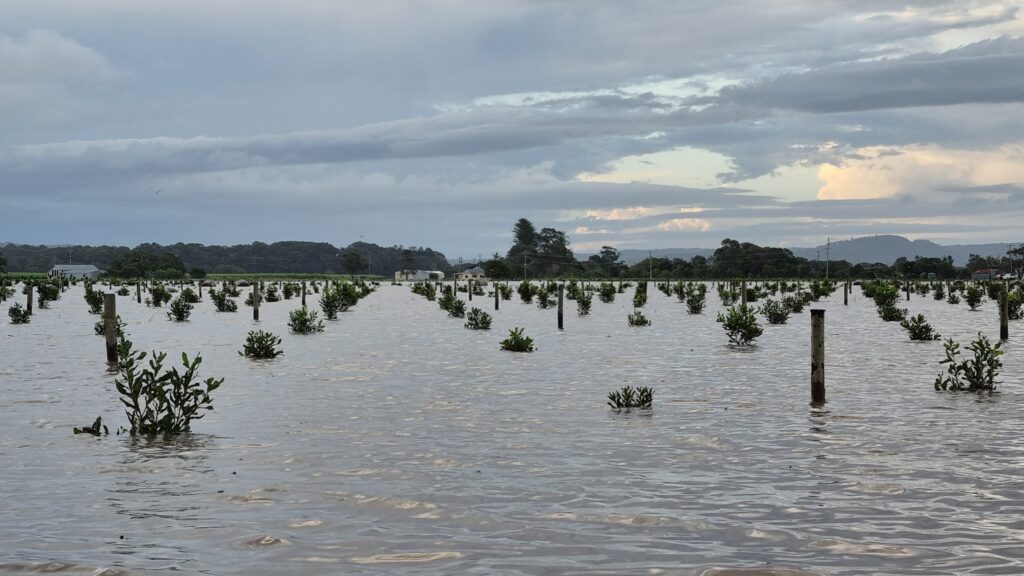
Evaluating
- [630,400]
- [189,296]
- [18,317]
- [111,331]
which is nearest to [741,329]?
[630,400]

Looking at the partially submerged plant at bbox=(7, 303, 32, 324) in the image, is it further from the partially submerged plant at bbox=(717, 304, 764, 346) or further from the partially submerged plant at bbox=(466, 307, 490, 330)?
the partially submerged plant at bbox=(717, 304, 764, 346)

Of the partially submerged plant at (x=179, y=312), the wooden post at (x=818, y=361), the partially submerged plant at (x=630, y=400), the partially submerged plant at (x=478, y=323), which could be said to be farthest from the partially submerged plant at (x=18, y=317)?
the wooden post at (x=818, y=361)

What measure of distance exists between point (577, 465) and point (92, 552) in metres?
5.20

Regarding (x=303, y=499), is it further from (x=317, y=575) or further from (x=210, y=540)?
(x=317, y=575)

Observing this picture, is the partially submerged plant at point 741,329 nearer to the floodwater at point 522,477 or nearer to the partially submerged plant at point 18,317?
the floodwater at point 522,477

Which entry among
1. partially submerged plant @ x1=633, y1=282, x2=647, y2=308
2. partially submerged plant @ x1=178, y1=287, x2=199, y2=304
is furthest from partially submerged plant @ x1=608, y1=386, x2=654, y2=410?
partially submerged plant @ x1=178, y1=287, x2=199, y2=304

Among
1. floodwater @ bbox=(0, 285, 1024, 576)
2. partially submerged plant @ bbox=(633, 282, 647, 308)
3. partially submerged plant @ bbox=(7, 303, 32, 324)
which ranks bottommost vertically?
floodwater @ bbox=(0, 285, 1024, 576)

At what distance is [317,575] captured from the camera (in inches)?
264

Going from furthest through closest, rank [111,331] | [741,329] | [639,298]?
1. [639,298]
2. [741,329]
3. [111,331]

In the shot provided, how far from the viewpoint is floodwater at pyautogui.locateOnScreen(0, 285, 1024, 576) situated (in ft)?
23.7

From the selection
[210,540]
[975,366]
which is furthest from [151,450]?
[975,366]

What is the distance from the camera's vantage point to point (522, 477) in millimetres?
10070

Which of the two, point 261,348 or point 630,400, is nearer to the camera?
point 630,400

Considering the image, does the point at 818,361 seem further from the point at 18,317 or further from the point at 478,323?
the point at 18,317
